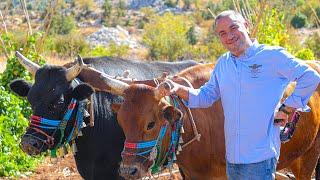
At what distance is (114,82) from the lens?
177 inches

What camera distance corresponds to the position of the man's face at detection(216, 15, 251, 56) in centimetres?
381

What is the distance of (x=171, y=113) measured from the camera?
13.8 ft

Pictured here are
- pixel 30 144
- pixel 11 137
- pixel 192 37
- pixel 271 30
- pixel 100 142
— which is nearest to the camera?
pixel 30 144

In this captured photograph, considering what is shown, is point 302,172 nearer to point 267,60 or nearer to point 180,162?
point 180,162

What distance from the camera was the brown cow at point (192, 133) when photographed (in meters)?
4.11

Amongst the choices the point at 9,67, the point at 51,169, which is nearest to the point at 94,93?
the point at 51,169

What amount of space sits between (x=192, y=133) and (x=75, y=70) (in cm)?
136

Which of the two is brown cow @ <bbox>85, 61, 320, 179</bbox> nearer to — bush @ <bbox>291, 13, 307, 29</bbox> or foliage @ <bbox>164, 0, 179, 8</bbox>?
bush @ <bbox>291, 13, 307, 29</bbox>

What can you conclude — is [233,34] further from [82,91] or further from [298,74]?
[82,91]

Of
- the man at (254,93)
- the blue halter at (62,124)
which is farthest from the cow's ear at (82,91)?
the man at (254,93)

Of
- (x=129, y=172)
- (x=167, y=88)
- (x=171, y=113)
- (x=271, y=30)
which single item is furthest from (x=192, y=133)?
(x=271, y=30)

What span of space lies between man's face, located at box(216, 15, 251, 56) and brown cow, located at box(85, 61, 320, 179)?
683 mm

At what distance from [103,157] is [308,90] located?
2488mm

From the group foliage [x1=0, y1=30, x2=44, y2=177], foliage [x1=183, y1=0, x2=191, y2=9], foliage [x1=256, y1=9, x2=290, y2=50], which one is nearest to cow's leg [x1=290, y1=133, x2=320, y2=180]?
foliage [x1=0, y1=30, x2=44, y2=177]
